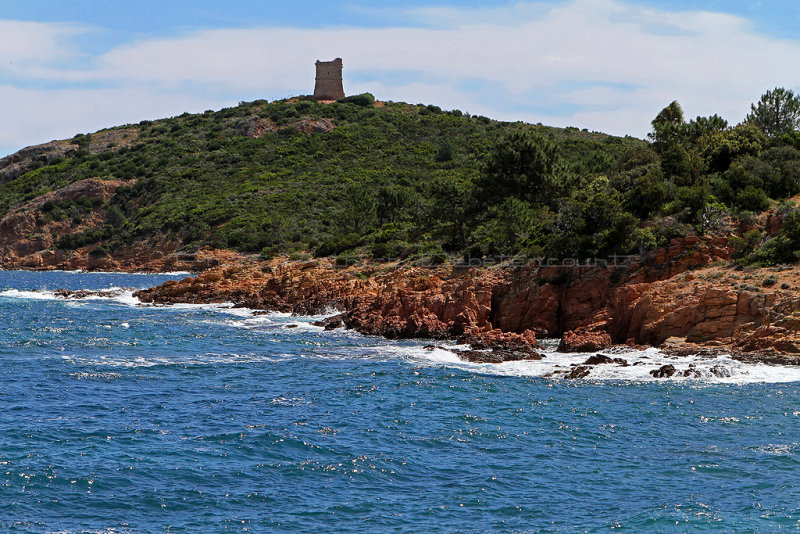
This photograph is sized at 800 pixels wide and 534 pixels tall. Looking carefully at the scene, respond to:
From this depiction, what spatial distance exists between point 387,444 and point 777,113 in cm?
5525

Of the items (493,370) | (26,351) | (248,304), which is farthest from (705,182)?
(26,351)

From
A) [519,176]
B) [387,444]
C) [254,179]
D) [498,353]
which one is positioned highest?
[254,179]

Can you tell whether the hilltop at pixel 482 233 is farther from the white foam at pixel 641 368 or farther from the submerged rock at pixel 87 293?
the submerged rock at pixel 87 293

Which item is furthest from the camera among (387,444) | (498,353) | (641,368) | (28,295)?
(28,295)

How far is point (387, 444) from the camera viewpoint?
20.9 meters


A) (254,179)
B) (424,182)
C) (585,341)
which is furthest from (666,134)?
(254,179)

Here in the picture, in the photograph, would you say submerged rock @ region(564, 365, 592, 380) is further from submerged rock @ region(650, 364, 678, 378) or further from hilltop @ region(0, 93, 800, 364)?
submerged rock @ region(650, 364, 678, 378)

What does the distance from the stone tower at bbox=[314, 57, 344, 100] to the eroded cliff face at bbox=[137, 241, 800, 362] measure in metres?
102

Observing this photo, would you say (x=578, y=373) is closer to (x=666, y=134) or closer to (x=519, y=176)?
(x=519, y=176)

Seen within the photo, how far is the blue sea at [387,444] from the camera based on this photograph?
52.9ft

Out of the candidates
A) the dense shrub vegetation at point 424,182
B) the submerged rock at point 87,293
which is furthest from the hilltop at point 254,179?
the submerged rock at point 87,293

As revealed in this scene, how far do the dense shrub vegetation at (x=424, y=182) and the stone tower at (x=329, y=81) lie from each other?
304 cm

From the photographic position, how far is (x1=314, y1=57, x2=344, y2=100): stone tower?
146m

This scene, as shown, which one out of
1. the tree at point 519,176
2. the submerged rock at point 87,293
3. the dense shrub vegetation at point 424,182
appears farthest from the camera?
the submerged rock at point 87,293
